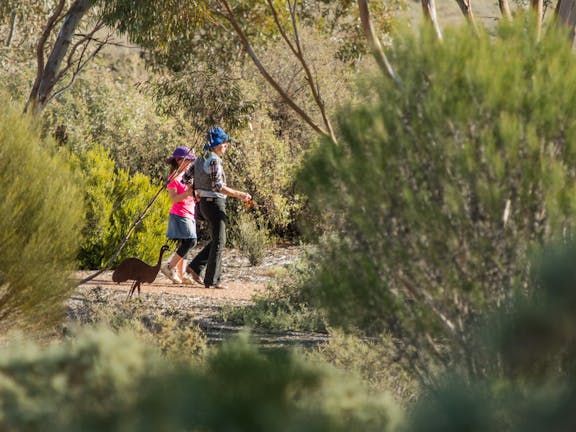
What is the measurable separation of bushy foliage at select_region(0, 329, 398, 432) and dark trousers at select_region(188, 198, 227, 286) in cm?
680

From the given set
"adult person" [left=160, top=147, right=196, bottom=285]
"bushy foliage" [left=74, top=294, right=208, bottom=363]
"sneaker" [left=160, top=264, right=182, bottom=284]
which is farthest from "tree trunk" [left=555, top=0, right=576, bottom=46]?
"sneaker" [left=160, top=264, right=182, bottom=284]

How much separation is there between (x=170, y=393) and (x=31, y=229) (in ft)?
10.5

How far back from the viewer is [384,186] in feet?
12.3

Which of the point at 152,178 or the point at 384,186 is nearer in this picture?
the point at 384,186

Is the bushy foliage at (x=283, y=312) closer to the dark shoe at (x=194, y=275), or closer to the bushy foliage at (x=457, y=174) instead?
the dark shoe at (x=194, y=275)

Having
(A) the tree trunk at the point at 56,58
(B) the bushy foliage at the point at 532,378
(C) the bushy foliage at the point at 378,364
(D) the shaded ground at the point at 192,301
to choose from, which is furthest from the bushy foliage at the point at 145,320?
(A) the tree trunk at the point at 56,58

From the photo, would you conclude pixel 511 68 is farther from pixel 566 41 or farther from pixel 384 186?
pixel 384 186

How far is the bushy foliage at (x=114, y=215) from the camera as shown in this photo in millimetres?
13555

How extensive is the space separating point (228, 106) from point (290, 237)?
5289 millimetres

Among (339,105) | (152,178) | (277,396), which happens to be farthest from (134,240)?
(277,396)

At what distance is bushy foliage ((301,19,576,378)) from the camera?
362cm

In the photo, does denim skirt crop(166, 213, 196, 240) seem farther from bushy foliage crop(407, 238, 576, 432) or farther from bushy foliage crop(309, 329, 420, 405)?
bushy foliage crop(407, 238, 576, 432)

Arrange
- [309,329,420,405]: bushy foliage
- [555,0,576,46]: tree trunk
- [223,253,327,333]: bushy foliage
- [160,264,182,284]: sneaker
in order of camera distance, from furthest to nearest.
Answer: [160,264,182,284]: sneaker → [223,253,327,333]: bushy foliage → [555,0,576,46]: tree trunk → [309,329,420,405]: bushy foliage

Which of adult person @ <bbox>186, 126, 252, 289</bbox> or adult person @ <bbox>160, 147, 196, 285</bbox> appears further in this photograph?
adult person @ <bbox>160, 147, 196, 285</bbox>
